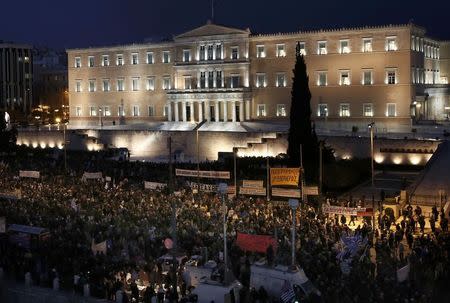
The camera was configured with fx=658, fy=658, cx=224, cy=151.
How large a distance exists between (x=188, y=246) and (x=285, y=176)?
10.1 meters

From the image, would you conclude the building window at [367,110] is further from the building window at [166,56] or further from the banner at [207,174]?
the banner at [207,174]

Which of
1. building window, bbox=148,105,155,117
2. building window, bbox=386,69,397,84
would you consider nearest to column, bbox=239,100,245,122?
building window, bbox=148,105,155,117

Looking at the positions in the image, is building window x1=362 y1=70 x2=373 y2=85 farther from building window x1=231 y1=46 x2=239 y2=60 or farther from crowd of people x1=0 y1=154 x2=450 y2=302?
crowd of people x1=0 y1=154 x2=450 y2=302

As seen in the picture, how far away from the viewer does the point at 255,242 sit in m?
22.2

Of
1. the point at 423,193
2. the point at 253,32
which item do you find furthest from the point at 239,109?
the point at 423,193

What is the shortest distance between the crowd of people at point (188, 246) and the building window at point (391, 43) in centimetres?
2860

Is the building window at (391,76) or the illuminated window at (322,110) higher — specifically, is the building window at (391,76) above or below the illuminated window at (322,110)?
above

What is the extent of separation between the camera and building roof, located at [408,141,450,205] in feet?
105

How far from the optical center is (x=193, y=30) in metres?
65.4

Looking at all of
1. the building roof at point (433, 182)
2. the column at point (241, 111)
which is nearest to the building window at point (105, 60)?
the column at point (241, 111)

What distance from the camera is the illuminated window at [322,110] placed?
59031 millimetres

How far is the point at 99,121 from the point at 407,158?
38.9 meters

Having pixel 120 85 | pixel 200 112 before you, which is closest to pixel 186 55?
pixel 200 112

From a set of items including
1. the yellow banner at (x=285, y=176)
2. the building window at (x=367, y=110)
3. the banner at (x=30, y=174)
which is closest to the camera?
the yellow banner at (x=285, y=176)
